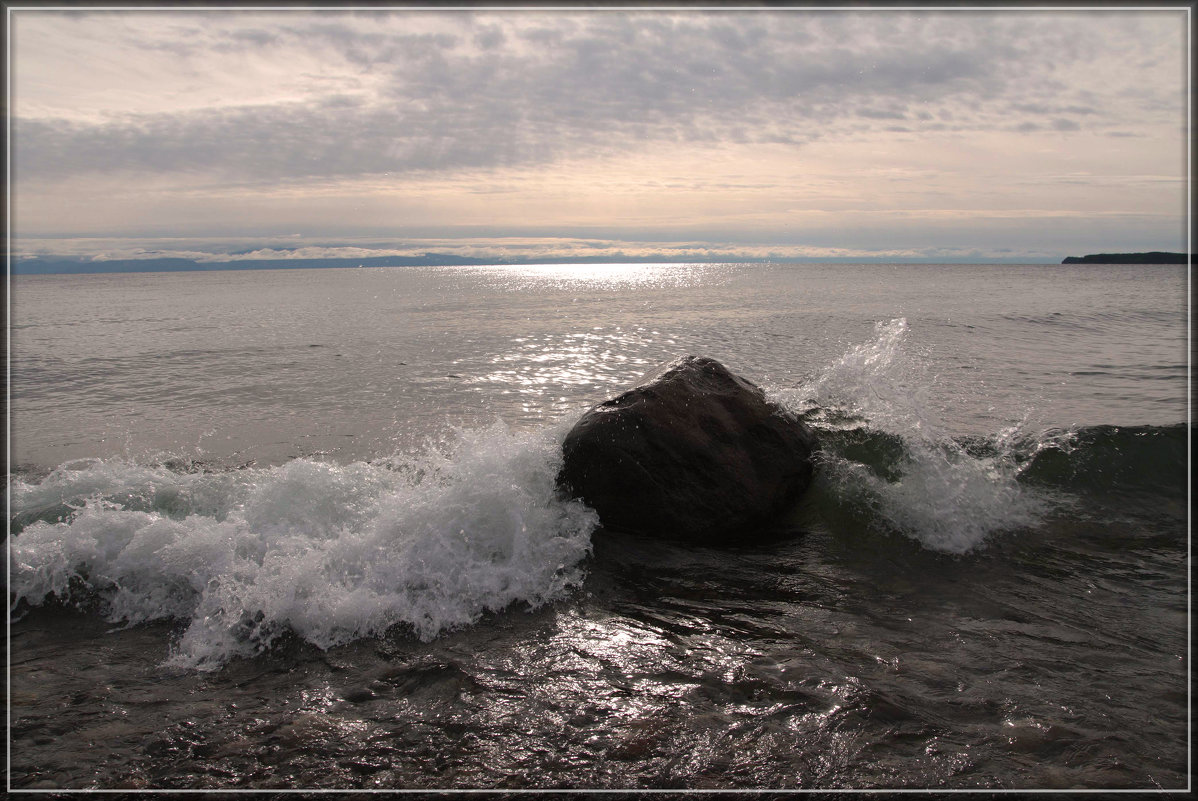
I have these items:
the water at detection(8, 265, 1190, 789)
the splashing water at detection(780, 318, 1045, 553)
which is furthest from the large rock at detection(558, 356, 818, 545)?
the splashing water at detection(780, 318, 1045, 553)

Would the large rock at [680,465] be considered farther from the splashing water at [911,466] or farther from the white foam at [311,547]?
the splashing water at [911,466]

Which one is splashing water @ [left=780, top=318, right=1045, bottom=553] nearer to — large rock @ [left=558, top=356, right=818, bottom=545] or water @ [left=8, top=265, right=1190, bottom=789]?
water @ [left=8, top=265, right=1190, bottom=789]

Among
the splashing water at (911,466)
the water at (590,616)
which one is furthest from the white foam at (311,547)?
the splashing water at (911,466)

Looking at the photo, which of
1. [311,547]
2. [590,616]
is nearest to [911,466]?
[590,616]

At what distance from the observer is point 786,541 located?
638 centimetres

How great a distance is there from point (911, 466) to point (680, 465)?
3036mm

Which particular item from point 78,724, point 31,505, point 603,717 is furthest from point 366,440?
point 603,717

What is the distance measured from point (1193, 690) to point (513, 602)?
4.69 metres

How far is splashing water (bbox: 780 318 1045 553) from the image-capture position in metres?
6.61

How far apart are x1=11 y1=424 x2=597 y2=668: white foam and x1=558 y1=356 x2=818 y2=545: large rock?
36 centimetres

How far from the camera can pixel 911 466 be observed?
7.43 metres

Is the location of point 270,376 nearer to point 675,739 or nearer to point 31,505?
point 31,505

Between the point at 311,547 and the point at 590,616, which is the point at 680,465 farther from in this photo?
the point at 311,547

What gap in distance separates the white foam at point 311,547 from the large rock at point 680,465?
36cm
